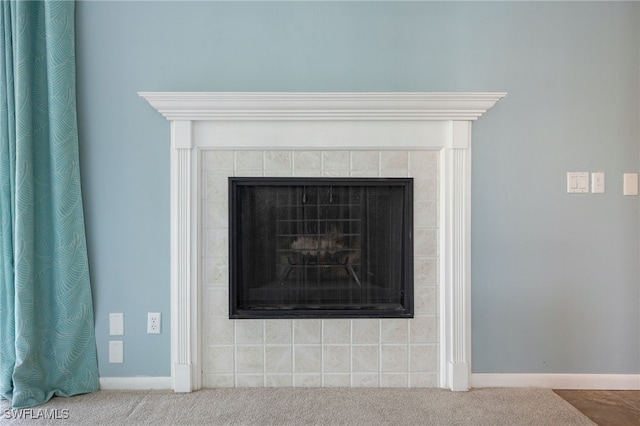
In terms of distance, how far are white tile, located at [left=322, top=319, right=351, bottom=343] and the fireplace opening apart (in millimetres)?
55

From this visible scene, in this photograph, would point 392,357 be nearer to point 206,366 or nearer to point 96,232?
point 206,366

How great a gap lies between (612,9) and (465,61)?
0.78 meters

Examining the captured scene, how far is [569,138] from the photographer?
187cm

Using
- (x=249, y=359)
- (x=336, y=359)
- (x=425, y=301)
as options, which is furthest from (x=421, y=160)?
(x=249, y=359)

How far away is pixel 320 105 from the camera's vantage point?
1781 millimetres

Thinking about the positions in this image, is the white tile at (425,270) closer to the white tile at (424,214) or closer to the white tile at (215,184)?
the white tile at (424,214)

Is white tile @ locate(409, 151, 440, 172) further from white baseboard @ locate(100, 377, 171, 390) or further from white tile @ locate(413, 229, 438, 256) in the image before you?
white baseboard @ locate(100, 377, 171, 390)

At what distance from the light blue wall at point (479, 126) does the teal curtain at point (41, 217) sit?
77 millimetres

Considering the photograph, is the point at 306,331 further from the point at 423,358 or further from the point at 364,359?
the point at 423,358

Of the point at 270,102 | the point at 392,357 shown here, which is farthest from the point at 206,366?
the point at 270,102

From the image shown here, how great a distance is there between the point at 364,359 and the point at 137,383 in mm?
1146

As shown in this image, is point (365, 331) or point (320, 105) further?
→ point (365, 331)

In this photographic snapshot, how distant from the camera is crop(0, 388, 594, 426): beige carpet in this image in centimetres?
161

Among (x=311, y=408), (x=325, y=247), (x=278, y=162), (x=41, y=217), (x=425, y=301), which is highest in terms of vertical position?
(x=278, y=162)
